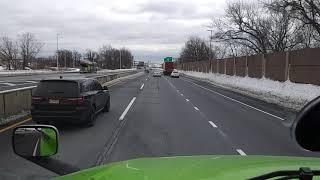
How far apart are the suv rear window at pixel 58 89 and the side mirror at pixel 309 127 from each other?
1434 centimetres

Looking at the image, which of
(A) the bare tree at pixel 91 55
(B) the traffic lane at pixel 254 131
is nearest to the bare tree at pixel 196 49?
(A) the bare tree at pixel 91 55

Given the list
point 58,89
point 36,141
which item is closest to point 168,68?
point 58,89

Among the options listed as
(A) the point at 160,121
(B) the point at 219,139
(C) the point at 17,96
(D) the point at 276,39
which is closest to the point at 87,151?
(B) the point at 219,139

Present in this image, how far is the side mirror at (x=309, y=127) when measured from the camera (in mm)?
2322

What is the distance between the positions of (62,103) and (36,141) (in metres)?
12.6

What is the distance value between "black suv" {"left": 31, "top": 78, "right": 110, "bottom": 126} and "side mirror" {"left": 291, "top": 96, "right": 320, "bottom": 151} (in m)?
13.9

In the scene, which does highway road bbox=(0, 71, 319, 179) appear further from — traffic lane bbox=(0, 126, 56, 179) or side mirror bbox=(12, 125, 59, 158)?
side mirror bbox=(12, 125, 59, 158)

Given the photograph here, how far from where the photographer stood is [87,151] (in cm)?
1156

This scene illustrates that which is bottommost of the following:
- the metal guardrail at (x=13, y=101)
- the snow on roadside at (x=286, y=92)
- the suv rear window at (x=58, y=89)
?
the snow on roadside at (x=286, y=92)

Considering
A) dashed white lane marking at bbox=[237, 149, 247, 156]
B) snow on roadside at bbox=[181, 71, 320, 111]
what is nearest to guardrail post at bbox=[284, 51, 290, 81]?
snow on roadside at bbox=[181, 71, 320, 111]

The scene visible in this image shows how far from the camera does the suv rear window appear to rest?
53.7 feet

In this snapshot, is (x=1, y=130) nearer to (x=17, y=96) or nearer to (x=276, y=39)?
(x=17, y=96)

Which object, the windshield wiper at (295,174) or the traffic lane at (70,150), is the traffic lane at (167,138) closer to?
the traffic lane at (70,150)

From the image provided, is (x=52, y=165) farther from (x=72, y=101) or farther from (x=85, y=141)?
(x=72, y=101)
